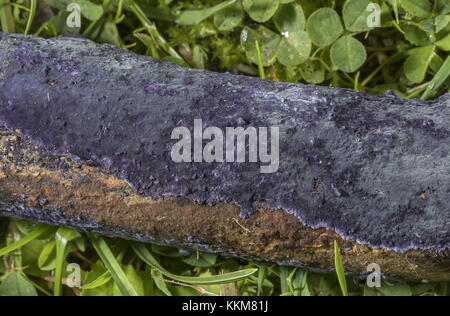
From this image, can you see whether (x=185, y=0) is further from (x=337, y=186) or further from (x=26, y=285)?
(x=26, y=285)

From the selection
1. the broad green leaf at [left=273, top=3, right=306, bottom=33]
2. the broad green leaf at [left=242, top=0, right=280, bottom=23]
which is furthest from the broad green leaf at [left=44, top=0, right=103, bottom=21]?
the broad green leaf at [left=273, top=3, right=306, bottom=33]

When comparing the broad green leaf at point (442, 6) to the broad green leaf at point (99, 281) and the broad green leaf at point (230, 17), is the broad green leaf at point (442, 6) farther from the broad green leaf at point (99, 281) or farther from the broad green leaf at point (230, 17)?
the broad green leaf at point (99, 281)

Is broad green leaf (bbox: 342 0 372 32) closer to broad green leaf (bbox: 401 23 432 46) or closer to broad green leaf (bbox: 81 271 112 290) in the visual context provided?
broad green leaf (bbox: 401 23 432 46)

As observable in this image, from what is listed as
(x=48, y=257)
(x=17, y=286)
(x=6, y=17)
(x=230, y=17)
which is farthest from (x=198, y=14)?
(x=17, y=286)

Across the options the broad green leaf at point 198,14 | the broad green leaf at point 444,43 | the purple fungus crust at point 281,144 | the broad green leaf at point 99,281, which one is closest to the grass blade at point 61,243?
the broad green leaf at point 99,281

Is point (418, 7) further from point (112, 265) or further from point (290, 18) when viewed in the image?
point (112, 265)
